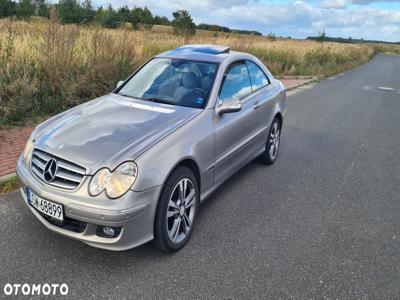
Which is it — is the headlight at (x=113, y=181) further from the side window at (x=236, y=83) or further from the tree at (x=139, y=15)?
the tree at (x=139, y=15)

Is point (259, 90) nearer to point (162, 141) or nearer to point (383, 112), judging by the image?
point (162, 141)

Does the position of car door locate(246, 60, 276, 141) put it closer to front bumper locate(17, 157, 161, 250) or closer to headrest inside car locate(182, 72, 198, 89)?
headrest inside car locate(182, 72, 198, 89)

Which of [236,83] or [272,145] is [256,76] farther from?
[272,145]

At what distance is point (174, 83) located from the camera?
13.4ft

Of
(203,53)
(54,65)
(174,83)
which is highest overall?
(203,53)

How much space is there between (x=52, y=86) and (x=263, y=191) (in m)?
4.93

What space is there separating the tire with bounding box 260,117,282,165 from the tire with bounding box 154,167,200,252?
2139 millimetres

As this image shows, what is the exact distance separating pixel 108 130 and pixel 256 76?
2.53 m

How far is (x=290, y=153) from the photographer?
6168mm

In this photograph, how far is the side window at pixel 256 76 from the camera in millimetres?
4840

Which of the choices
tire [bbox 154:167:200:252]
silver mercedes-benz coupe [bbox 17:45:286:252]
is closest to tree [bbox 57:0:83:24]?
silver mercedes-benz coupe [bbox 17:45:286:252]

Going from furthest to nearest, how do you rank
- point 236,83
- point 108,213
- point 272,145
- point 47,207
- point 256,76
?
point 272,145, point 256,76, point 236,83, point 47,207, point 108,213

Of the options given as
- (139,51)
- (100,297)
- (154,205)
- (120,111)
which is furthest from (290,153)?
(139,51)

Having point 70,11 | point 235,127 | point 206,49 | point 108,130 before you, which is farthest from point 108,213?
point 70,11
